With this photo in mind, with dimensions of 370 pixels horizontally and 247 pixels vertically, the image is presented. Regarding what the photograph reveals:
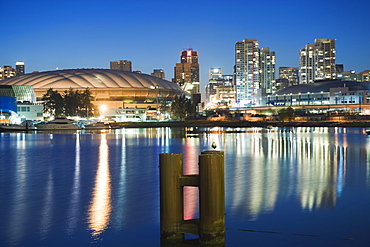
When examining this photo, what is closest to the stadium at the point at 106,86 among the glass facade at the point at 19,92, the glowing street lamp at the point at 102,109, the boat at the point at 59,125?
the glowing street lamp at the point at 102,109

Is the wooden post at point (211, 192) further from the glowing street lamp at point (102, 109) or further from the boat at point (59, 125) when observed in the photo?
the glowing street lamp at point (102, 109)

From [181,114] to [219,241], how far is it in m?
104

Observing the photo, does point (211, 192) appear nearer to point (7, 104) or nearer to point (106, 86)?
point (7, 104)

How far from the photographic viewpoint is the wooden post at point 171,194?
316 inches

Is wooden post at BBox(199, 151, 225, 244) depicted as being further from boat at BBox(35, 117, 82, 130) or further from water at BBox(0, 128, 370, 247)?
boat at BBox(35, 117, 82, 130)

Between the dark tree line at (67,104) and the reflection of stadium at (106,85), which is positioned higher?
the reflection of stadium at (106,85)

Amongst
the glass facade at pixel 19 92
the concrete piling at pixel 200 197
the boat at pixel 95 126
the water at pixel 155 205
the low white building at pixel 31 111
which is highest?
the glass facade at pixel 19 92

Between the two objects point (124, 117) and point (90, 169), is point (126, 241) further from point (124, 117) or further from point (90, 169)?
point (124, 117)

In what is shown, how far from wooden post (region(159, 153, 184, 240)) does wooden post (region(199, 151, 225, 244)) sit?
1.27 feet

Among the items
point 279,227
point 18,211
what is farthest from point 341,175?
point 18,211

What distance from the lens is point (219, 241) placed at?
858 centimetres

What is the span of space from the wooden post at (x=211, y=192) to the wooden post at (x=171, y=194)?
1.27ft

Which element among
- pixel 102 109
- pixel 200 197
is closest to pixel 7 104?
pixel 102 109

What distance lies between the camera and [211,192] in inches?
310
